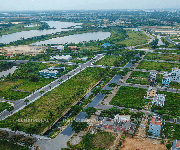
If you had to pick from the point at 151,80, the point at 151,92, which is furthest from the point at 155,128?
the point at 151,80

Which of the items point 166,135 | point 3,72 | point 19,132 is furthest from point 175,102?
point 3,72

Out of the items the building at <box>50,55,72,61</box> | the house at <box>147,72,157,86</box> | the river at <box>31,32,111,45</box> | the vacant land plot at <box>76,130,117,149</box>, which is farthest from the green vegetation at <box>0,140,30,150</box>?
the river at <box>31,32,111,45</box>

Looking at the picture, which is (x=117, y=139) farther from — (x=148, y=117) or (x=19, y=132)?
(x=19, y=132)

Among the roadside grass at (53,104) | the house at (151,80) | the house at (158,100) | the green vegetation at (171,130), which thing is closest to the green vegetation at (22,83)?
the roadside grass at (53,104)

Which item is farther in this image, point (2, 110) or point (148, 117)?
point (2, 110)

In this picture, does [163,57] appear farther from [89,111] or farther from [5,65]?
[5,65]

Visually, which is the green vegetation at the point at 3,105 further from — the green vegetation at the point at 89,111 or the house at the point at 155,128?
the house at the point at 155,128
